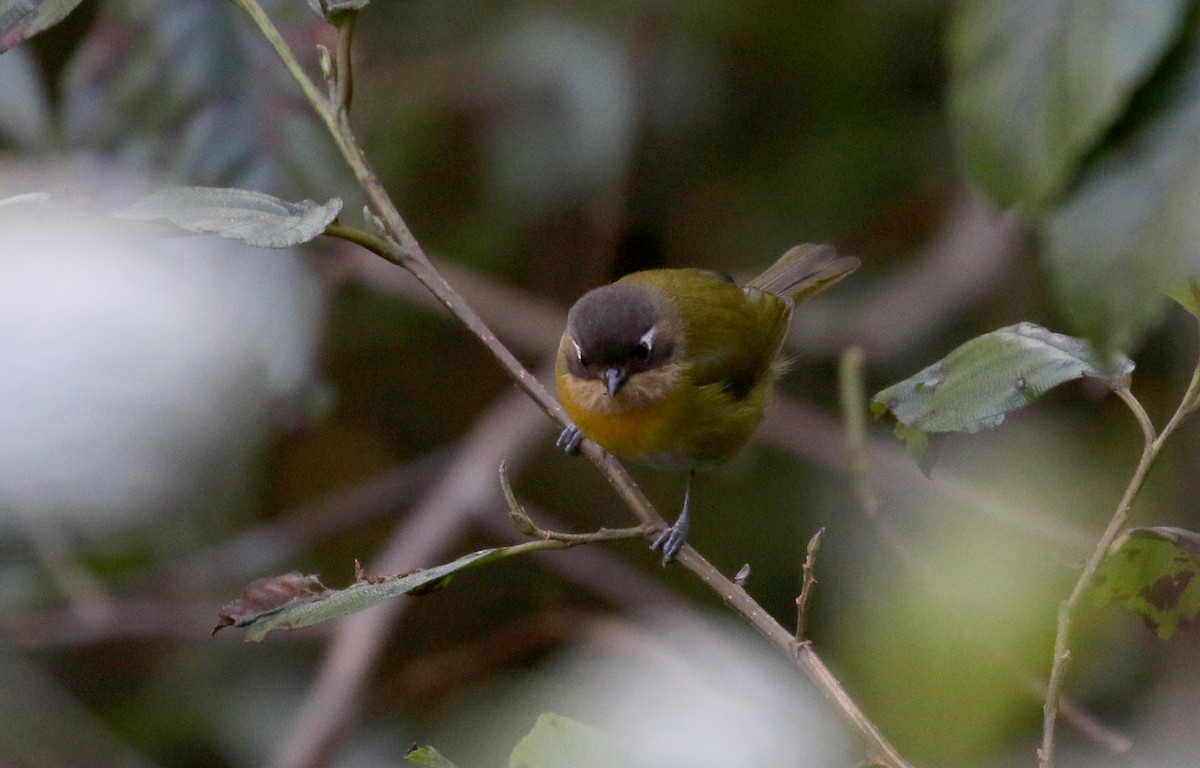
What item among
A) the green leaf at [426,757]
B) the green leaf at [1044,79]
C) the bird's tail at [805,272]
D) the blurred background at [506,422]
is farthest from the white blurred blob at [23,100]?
the green leaf at [1044,79]

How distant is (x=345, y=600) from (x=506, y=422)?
8.18 ft

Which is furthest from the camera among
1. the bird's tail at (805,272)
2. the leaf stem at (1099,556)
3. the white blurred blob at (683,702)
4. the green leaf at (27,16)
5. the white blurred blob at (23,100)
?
the bird's tail at (805,272)

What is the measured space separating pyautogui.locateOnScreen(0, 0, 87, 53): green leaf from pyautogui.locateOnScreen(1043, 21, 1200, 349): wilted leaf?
1.08 metres

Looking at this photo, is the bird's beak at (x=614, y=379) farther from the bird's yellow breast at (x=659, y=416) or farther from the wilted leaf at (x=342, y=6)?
the wilted leaf at (x=342, y=6)

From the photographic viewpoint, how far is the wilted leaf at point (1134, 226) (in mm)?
841

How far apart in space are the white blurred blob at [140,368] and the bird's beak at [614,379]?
63cm

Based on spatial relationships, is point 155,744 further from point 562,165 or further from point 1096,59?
point 1096,59

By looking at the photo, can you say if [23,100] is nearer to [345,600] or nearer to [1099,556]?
[345,600]

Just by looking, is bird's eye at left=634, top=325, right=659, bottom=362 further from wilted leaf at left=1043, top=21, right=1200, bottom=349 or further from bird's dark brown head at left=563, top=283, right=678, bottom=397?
wilted leaf at left=1043, top=21, right=1200, bottom=349

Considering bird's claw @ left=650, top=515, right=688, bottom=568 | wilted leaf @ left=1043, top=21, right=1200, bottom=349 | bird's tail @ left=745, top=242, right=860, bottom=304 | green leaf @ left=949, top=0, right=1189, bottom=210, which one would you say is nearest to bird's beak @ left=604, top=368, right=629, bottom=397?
bird's claw @ left=650, top=515, right=688, bottom=568

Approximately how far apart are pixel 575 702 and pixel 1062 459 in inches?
60.4

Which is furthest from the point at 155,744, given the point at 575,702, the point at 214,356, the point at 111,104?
the point at 111,104

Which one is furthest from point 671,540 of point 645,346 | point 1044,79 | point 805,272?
point 1044,79

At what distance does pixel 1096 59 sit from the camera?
91cm
